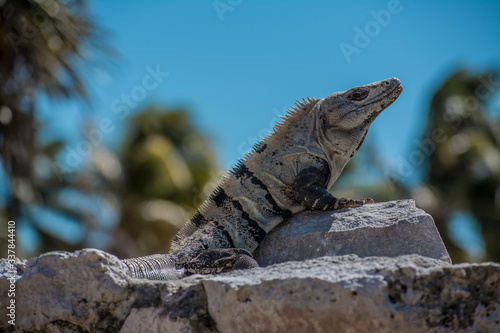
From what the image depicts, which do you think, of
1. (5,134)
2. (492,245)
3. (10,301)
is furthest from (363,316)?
(492,245)

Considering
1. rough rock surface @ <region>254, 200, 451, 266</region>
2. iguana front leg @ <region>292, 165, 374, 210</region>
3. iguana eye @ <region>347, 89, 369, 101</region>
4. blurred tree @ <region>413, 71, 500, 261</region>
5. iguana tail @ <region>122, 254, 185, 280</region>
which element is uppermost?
iguana eye @ <region>347, 89, 369, 101</region>

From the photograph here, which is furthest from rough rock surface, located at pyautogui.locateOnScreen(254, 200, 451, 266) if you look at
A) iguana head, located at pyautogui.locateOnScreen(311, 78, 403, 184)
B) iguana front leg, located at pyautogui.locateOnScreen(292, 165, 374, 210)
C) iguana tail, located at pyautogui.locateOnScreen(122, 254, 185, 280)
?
iguana tail, located at pyautogui.locateOnScreen(122, 254, 185, 280)

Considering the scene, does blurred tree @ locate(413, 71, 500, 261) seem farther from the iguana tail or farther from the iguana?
the iguana tail

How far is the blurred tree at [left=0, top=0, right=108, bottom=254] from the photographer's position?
17.5 m

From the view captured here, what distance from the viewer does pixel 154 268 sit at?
18.4ft

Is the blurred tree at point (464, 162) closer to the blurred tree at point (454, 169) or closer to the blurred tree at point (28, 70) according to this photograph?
the blurred tree at point (454, 169)

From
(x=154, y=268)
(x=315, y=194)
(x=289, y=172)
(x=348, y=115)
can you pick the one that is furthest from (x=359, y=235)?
(x=154, y=268)

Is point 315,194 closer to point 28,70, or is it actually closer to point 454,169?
point 28,70

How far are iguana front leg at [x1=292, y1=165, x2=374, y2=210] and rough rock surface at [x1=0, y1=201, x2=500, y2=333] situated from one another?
1.83 m

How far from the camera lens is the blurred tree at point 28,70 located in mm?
17484

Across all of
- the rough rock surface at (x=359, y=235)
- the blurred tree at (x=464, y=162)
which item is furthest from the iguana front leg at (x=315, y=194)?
the blurred tree at (x=464, y=162)

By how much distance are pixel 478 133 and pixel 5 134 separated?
19490 millimetres

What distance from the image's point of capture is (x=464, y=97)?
27.2 metres

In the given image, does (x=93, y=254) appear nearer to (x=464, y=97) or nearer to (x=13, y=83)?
(x=13, y=83)
